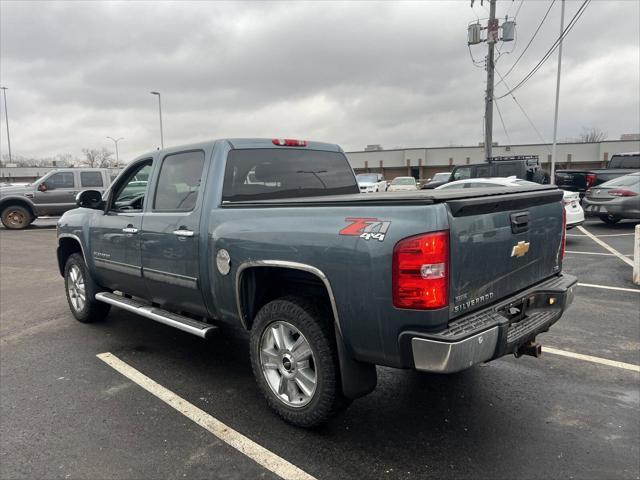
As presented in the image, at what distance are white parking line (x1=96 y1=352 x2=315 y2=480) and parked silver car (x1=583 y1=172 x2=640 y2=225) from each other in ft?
42.4

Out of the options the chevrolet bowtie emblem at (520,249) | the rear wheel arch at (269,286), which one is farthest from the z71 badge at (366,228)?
the chevrolet bowtie emblem at (520,249)

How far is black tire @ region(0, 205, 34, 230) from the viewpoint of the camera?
16594 millimetres

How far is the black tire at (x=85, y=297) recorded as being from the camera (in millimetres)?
5418

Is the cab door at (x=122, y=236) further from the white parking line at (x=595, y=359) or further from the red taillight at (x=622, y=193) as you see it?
the red taillight at (x=622, y=193)

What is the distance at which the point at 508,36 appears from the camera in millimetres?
21297

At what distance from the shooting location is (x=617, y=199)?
12.9 m

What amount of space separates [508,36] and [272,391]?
73.1 ft

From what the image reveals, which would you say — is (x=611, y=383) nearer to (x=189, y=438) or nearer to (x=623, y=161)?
(x=189, y=438)

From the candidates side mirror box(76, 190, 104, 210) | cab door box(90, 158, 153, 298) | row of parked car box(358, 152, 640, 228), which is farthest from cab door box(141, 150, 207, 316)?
row of parked car box(358, 152, 640, 228)

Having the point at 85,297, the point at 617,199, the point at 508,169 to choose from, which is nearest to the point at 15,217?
the point at 85,297

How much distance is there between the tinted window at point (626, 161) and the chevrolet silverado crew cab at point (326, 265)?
59.7 feet

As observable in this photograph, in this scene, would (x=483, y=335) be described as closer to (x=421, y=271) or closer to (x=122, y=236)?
(x=421, y=271)

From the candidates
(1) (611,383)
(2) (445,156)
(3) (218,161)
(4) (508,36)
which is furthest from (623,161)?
(2) (445,156)

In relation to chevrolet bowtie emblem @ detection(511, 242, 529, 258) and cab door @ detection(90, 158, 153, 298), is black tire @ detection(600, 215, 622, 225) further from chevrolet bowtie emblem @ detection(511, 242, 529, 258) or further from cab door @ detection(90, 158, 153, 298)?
cab door @ detection(90, 158, 153, 298)
